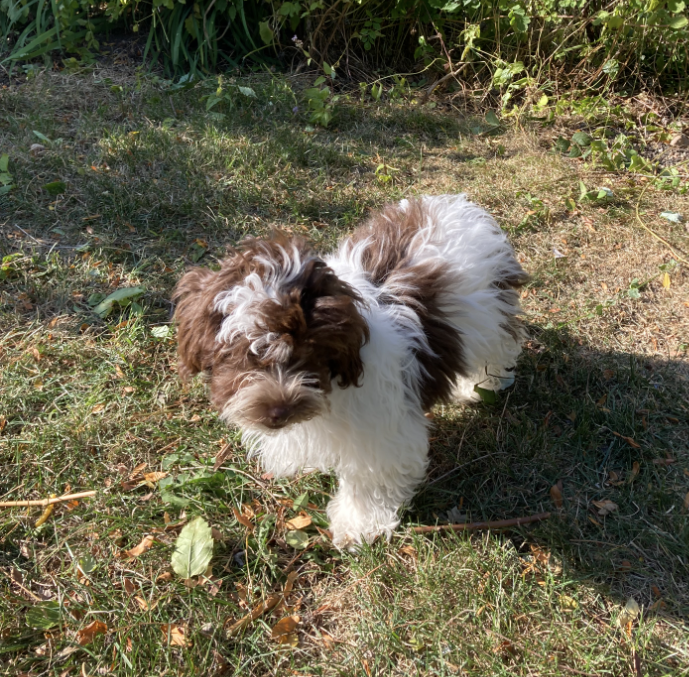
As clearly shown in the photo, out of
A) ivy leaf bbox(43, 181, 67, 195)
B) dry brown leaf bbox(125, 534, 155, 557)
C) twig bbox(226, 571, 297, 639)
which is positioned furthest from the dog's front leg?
ivy leaf bbox(43, 181, 67, 195)

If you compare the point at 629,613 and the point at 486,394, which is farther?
the point at 486,394

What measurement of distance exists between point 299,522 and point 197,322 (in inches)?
45.8

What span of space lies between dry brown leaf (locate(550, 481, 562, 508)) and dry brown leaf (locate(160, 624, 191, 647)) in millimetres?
1742

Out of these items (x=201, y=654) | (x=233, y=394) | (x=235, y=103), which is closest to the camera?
(x=233, y=394)

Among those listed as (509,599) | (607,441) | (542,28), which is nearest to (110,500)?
(509,599)

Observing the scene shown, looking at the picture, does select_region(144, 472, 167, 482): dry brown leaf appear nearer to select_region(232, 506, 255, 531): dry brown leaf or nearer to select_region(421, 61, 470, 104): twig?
select_region(232, 506, 255, 531): dry brown leaf

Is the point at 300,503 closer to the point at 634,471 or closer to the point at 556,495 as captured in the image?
the point at 556,495

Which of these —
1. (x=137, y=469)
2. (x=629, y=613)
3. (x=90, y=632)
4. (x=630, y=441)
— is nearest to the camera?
(x=90, y=632)

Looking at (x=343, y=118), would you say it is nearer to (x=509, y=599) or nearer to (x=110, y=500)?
(x=110, y=500)

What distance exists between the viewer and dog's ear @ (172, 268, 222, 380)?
75.9 inches

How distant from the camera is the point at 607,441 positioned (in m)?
2.99

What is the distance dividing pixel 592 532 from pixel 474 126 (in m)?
4.14

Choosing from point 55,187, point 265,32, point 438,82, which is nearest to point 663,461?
point 55,187

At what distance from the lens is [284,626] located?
227cm
